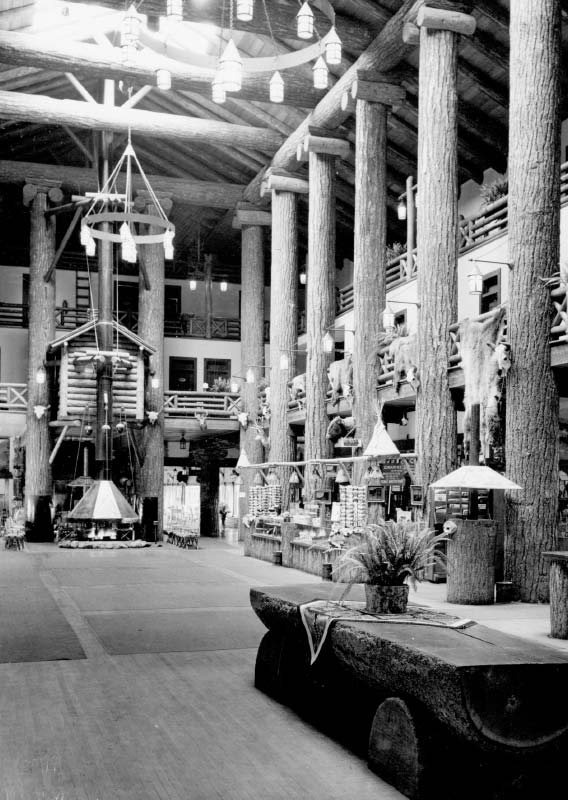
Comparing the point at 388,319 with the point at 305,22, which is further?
the point at 388,319

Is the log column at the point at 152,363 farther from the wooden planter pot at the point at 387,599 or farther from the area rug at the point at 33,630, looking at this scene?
the wooden planter pot at the point at 387,599

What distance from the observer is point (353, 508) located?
17.3 m

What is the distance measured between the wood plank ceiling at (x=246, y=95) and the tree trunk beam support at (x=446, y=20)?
67cm

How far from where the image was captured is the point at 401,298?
78.2ft

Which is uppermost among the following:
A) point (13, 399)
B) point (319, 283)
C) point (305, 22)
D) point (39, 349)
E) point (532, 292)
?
point (305, 22)

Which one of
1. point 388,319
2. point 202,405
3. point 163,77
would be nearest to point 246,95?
point 388,319

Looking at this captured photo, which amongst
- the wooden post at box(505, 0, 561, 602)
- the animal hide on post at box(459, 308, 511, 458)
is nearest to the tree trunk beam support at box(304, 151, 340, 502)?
the animal hide on post at box(459, 308, 511, 458)

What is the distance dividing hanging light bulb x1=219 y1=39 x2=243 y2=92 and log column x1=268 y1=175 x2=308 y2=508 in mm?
13736

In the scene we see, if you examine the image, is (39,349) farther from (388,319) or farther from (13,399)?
(388,319)

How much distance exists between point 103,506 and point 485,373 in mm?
13033

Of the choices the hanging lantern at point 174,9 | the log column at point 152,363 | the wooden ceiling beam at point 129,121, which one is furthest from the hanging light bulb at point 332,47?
the log column at point 152,363

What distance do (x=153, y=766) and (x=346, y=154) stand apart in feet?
61.8

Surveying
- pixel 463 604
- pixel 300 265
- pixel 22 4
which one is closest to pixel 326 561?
pixel 463 604

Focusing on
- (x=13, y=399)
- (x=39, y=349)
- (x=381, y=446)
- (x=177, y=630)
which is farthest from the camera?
(x=13, y=399)
